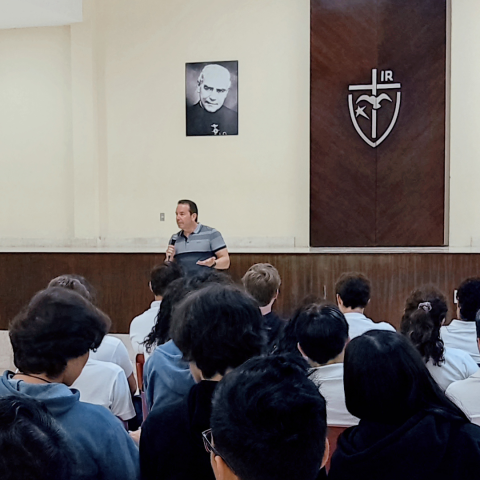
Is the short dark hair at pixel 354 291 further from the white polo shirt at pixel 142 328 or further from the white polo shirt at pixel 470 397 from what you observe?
the white polo shirt at pixel 470 397

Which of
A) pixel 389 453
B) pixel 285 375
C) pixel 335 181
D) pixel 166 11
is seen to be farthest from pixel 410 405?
pixel 166 11

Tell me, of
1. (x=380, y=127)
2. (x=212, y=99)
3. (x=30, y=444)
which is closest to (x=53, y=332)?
(x=30, y=444)

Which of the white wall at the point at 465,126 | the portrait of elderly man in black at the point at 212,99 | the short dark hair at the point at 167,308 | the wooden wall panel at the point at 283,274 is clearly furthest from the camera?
the portrait of elderly man in black at the point at 212,99

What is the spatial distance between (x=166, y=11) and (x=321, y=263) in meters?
4.23

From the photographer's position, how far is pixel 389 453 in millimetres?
1330

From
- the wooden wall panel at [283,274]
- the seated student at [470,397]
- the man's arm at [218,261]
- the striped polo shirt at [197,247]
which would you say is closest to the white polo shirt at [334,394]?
the seated student at [470,397]

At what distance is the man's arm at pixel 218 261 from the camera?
17.9ft

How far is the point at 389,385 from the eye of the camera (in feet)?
4.53

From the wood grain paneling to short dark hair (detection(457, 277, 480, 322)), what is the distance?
448 cm

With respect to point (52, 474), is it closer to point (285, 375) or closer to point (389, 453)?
point (285, 375)

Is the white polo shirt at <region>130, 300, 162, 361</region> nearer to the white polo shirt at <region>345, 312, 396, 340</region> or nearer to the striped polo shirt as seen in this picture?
the white polo shirt at <region>345, 312, 396, 340</region>

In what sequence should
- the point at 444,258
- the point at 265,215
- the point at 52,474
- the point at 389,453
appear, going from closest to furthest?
the point at 52,474, the point at 389,453, the point at 444,258, the point at 265,215

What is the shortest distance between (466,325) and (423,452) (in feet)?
6.77

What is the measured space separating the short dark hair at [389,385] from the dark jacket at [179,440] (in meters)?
0.33
